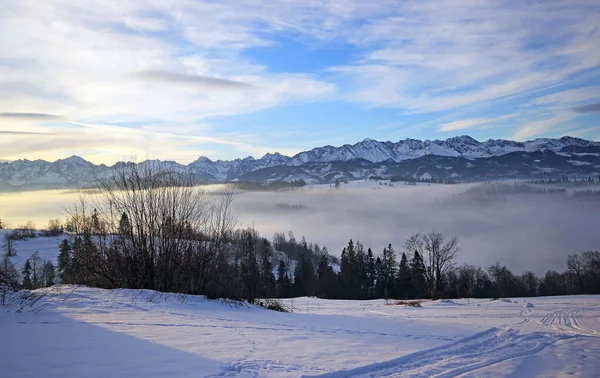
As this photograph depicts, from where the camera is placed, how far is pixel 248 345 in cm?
606

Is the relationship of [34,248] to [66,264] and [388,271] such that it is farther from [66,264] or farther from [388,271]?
[66,264]

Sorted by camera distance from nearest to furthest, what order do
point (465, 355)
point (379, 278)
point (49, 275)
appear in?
point (465, 355)
point (49, 275)
point (379, 278)

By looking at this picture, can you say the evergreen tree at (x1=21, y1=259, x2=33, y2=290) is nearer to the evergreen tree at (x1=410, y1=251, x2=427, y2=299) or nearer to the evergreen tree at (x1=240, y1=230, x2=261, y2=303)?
the evergreen tree at (x1=240, y1=230, x2=261, y2=303)

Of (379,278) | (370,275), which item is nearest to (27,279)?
(370,275)

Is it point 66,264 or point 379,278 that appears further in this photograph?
point 379,278

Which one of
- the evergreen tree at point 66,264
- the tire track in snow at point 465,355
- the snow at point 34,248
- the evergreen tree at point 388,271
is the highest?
the evergreen tree at point 66,264

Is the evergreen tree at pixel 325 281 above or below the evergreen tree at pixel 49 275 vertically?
below

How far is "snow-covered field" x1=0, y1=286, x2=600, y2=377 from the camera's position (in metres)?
4.78

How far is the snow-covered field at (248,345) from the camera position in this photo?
478 centimetres

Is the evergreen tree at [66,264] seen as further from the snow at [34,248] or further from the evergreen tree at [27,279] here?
the snow at [34,248]

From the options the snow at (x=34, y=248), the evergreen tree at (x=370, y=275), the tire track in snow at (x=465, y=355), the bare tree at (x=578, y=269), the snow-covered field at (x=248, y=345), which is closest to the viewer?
the snow-covered field at (x=248, y=345)

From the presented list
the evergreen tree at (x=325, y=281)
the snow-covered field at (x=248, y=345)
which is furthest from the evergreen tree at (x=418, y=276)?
the snow-covered field at (x=248, y=345)

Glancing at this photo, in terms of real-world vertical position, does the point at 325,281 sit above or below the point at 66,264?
below

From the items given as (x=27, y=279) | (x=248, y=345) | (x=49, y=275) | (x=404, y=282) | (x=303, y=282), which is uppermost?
(x=248, y=345)
